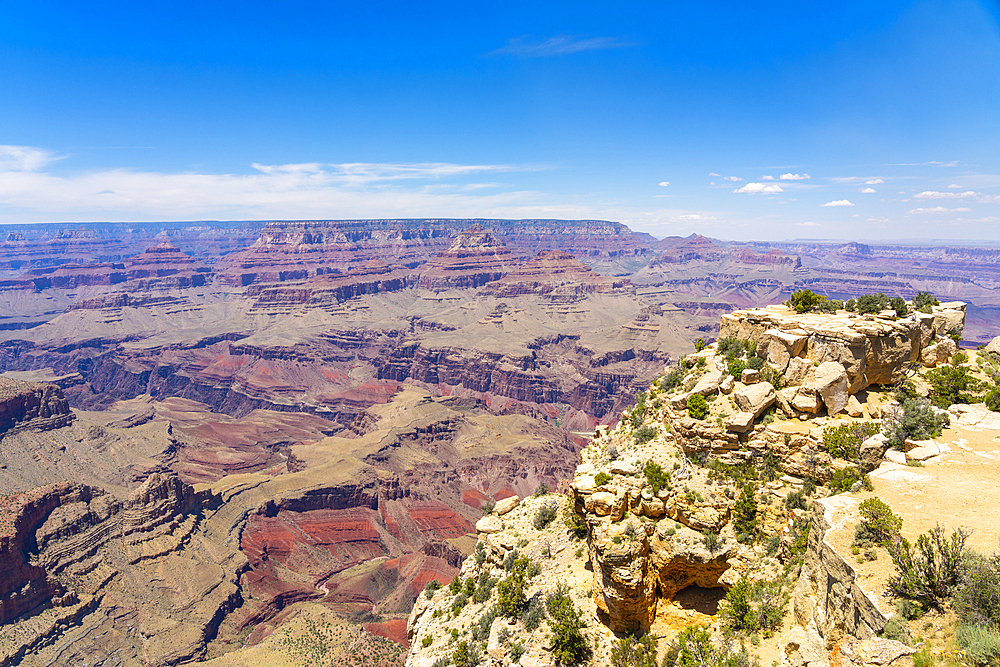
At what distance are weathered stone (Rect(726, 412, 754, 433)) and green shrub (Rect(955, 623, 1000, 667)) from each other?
28.9ft

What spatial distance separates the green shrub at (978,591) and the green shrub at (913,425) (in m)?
6.89

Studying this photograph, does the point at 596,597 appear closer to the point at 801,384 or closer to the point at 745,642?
the point at 745,642

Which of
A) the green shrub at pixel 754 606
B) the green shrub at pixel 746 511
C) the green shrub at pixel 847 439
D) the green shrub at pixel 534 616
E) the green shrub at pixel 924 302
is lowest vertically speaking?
the green shrub at pixel 534 616

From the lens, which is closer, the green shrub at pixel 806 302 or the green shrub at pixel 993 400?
the green shrub at pixel 993 400

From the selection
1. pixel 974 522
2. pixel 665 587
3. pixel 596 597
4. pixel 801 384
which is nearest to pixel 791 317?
pixel 801 384

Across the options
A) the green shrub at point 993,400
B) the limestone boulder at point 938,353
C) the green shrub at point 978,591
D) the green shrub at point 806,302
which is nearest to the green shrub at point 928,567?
the green shrub at point 978,591

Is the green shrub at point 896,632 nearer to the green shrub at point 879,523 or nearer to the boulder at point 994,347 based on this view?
the green shrub at point 879,523

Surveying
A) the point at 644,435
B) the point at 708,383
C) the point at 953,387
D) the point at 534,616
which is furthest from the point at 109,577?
the point at 953,387

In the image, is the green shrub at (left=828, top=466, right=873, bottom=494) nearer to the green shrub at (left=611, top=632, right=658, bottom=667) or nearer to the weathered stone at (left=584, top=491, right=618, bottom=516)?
the weathered stone at (left=584, top=491, right=618, bottom=516)

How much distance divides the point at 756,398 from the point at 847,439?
3.29m

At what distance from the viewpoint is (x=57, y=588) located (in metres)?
56.7

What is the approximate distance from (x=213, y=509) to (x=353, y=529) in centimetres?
2454

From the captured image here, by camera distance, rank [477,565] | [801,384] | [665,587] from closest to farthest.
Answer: [665,587] → [801,384] → [477,565]

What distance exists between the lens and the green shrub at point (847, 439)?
17.1 meters
